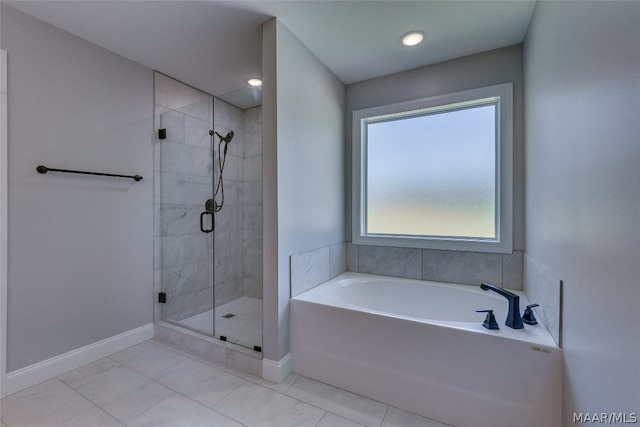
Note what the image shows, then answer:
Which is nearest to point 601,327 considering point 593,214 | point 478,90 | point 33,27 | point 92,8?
point 593,214

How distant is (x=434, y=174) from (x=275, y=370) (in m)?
2.00

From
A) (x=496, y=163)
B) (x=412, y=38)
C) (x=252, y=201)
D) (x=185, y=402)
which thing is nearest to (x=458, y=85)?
(x=412, y=38)

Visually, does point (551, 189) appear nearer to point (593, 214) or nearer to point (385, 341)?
point (593, 214)

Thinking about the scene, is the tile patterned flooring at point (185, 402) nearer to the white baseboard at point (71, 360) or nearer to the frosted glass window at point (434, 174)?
the white baseboard at point (71, 360)

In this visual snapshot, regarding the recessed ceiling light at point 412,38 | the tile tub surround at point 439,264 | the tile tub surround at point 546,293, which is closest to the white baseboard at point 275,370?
the tile tub surround at point 439,264

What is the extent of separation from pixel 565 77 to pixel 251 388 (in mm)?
2336

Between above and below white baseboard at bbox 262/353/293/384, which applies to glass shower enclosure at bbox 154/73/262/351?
above

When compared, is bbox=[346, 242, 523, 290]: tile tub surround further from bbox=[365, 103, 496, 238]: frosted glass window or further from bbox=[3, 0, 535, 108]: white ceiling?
bbox=[3, 0, 535, 108]: white ceiling

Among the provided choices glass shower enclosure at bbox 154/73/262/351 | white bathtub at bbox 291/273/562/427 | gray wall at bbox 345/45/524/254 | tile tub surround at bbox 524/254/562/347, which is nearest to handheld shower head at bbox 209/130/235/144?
glass shower enclosure at bbox 154/73/262/351

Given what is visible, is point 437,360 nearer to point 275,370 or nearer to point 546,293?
point 546,293

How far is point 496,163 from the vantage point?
2170mm

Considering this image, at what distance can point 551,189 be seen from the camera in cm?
140

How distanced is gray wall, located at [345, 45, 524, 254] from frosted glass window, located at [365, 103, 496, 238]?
164 millimetres

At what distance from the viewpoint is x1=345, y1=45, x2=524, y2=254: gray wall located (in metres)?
2.08
